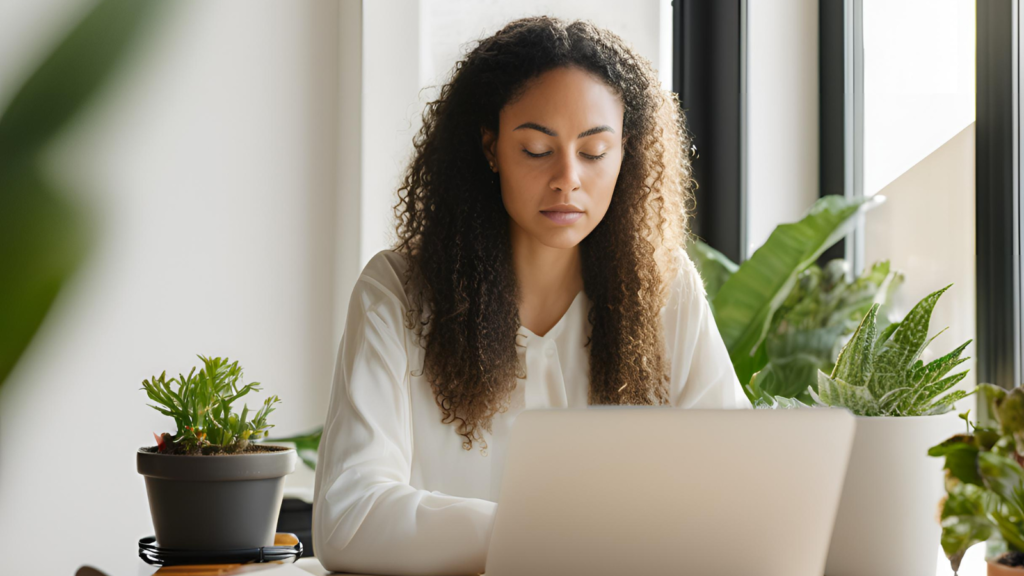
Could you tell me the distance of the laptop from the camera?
666 mm

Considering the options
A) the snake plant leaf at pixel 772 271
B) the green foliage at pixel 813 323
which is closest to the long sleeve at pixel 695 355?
the snake plant leaf at pixel 772 271

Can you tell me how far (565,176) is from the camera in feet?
4.09

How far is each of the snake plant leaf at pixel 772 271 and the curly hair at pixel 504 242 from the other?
40 cm

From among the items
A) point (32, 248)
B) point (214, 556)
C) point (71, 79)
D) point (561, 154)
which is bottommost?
point (214, 556)

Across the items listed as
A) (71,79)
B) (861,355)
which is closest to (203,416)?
(861,355)

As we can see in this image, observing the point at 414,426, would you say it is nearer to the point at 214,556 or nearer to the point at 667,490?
the point at 214,556

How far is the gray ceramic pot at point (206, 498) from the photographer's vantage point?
87cm

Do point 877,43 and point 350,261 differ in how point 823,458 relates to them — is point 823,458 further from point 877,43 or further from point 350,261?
point 350,261

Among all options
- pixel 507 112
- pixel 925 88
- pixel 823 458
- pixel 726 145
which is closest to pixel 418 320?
pixel 507 112

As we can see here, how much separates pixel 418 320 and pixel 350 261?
1.10m

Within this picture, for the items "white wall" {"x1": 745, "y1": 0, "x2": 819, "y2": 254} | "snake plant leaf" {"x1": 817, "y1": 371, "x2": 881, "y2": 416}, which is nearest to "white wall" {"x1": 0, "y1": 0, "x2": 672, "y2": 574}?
"white wall" {"x1": 745, "y1": 0, "x2": 819, "y2": 254}

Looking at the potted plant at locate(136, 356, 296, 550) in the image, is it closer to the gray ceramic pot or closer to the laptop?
the gray ceramic pot

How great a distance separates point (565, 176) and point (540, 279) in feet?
0.74

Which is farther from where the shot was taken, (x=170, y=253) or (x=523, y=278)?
(x=170, y=253)
